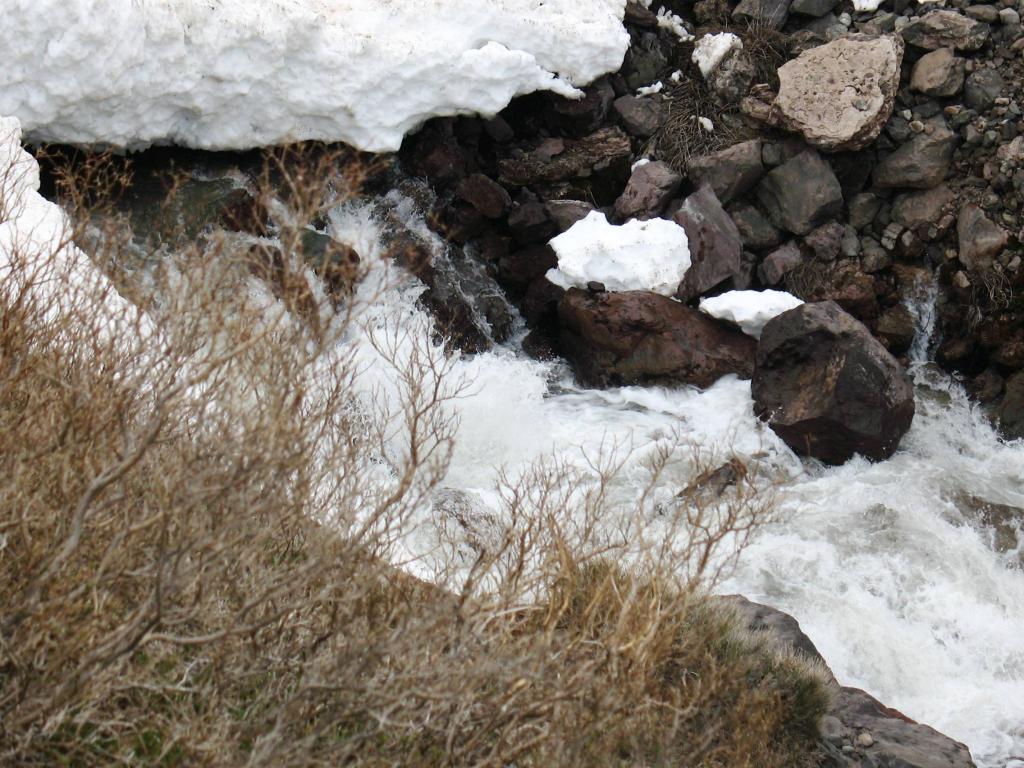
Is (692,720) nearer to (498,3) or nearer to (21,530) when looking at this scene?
(21,530)

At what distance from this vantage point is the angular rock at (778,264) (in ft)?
30.0

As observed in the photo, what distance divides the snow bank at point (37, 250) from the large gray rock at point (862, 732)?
3302mm

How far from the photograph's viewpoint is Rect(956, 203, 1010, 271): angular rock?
29.5ft

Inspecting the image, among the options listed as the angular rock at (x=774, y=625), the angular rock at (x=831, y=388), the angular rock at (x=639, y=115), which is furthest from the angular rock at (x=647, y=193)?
the angular rock at (x=774, y=625)

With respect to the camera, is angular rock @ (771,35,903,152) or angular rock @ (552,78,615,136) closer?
angular rock @ (771,35,903,152)

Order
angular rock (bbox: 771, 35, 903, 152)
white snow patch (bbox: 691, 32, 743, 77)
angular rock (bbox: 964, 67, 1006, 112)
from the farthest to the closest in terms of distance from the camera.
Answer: white snow patch (bbox: 691, 32, 743, 77) < angular rock (bbox: 964, 67, 1006, 112) < angular rock (bbox: 771, 35, 903, 152)

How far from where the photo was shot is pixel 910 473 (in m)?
7.87

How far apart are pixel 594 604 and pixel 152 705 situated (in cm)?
164

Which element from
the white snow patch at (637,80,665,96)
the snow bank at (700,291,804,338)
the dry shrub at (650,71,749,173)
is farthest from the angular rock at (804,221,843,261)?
the white snow patch at (637,80,665,96)

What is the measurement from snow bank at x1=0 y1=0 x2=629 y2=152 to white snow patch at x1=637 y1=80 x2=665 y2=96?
0.48 m

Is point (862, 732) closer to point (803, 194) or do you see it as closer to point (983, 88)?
point (803, 194)

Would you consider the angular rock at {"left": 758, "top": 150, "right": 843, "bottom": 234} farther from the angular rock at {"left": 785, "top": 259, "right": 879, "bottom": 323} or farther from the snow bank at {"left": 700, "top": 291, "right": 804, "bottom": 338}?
the snow bank at {"left": 700, "top": 291, "right": 804, "bottom": 338}

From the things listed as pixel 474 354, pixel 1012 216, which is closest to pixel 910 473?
pixel 1012 216

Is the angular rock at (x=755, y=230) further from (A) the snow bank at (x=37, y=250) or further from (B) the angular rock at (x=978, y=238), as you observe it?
(A) the snow bank at (x=37, y=250)
